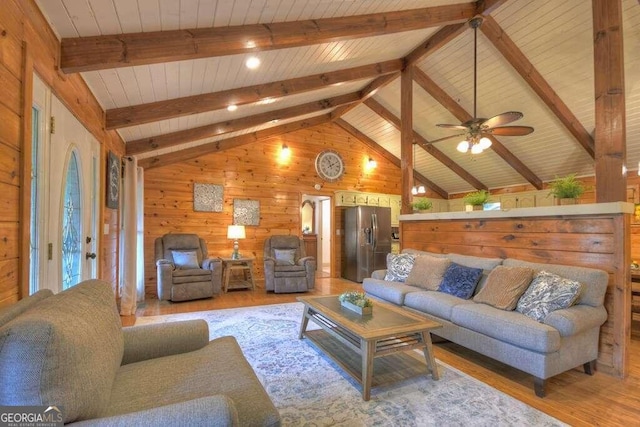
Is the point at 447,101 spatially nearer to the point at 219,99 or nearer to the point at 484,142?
the point at 484,142

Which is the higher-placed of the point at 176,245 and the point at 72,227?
the point at 72,227

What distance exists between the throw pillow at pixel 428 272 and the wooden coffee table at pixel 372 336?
0.88 m

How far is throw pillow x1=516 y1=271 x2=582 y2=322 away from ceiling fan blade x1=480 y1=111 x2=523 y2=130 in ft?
4.99

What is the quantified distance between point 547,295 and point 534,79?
3.20m

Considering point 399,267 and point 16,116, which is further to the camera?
point 399,267

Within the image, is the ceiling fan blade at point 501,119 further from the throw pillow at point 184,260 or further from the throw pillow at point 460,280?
the throw pillow at point 184,260

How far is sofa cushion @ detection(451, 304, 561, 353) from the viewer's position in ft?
6.70

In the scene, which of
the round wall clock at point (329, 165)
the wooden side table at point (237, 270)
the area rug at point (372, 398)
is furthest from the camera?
the round wall clock at point (329, 165)

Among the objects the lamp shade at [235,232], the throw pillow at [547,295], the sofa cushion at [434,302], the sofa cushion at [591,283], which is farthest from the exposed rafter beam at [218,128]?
the sofa cushion at [591,283]

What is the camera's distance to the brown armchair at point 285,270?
16.7 feet

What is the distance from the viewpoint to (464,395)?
6.78 feet

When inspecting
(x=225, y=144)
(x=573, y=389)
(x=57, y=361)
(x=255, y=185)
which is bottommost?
(x=573, y=389)

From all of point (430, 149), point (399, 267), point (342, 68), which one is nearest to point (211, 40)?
point (342, 68)

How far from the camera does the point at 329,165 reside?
677 centimetres
